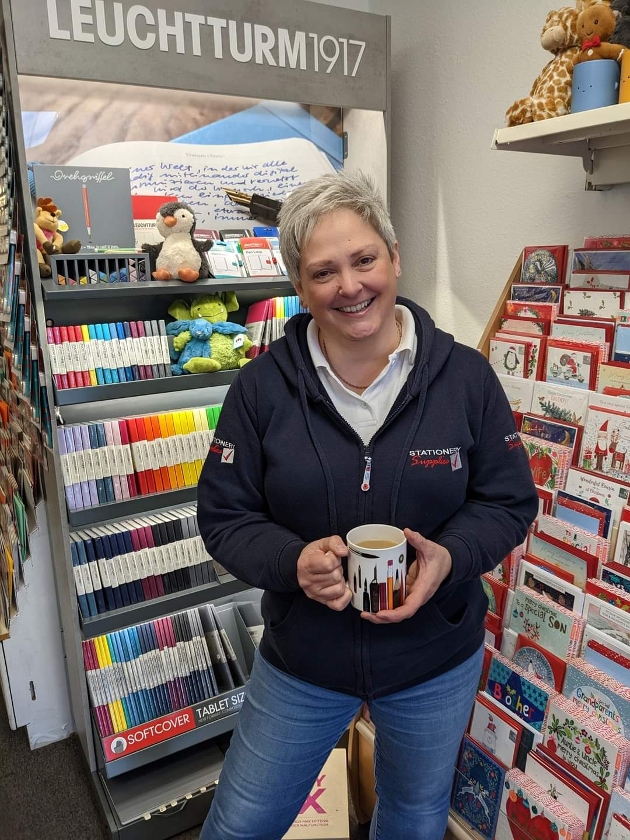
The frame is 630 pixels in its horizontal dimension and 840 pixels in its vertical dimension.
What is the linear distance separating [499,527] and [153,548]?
118 centimetres

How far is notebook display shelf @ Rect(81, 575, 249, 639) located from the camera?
188cm

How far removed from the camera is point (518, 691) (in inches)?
59.2

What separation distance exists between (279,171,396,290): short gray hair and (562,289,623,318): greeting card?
54 centimetres

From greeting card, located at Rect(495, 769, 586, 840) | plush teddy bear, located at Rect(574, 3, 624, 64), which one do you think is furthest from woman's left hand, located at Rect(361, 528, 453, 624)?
plush teddy bear, located at Rect(574, 3, 624, 64)

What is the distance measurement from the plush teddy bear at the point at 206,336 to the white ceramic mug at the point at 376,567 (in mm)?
1044

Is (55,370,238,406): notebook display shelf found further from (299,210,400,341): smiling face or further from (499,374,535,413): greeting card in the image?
(499,374,535,413): greeting card

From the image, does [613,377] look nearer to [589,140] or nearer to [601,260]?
[601,260]

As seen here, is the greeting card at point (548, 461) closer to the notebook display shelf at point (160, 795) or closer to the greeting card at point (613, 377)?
the greeting card at point (613, 377)

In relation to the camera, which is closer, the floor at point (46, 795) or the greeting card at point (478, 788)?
the greeting card at point (478, 788)

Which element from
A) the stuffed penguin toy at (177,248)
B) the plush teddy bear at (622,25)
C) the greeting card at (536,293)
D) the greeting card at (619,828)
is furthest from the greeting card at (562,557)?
the stuffed penguin toy at (177,248)

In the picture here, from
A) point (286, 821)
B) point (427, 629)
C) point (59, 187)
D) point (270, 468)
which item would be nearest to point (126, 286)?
point (59, 187)

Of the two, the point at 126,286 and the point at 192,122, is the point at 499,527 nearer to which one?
the point at 126,286

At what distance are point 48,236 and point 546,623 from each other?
63.2 inches

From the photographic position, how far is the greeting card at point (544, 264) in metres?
1.54
